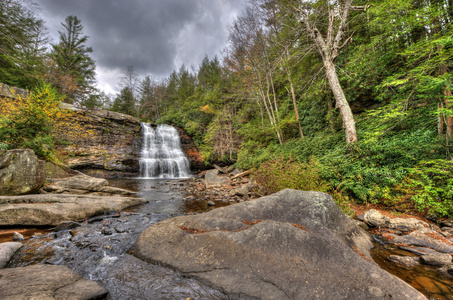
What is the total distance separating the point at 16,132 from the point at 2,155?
1665mm

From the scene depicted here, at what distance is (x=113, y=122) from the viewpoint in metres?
19.4

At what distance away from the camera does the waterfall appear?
59.4ft

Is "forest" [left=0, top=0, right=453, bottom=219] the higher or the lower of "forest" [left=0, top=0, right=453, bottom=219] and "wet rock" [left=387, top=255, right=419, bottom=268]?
the higher

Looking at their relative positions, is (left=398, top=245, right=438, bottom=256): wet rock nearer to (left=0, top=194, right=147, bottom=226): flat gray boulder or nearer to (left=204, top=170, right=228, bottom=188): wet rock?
(left=0, top=194, right=147, bottom=226): flat gray boulder

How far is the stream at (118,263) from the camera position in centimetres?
230

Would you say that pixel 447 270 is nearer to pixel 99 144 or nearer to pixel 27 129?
pixel 27 129

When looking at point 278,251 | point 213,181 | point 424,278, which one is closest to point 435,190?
point 424,278

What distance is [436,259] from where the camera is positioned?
9.42ft

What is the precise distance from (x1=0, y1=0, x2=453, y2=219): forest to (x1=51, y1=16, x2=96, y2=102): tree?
2.12m

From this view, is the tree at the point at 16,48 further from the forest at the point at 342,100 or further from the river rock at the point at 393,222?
the river rock at the point at 393,222

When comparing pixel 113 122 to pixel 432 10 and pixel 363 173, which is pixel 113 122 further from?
pixel 432 10

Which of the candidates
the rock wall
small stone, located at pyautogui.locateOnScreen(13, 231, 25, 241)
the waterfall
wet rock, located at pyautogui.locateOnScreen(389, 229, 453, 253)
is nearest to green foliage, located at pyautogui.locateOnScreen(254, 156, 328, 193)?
wet rock, located at pyautogui.locateOnScreen(389, 229, 453, 253)

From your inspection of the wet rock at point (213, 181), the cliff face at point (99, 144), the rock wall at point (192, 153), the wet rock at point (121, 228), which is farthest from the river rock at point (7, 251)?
the rock wall at point (192, 153)

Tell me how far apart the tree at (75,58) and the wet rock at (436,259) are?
30715mm
